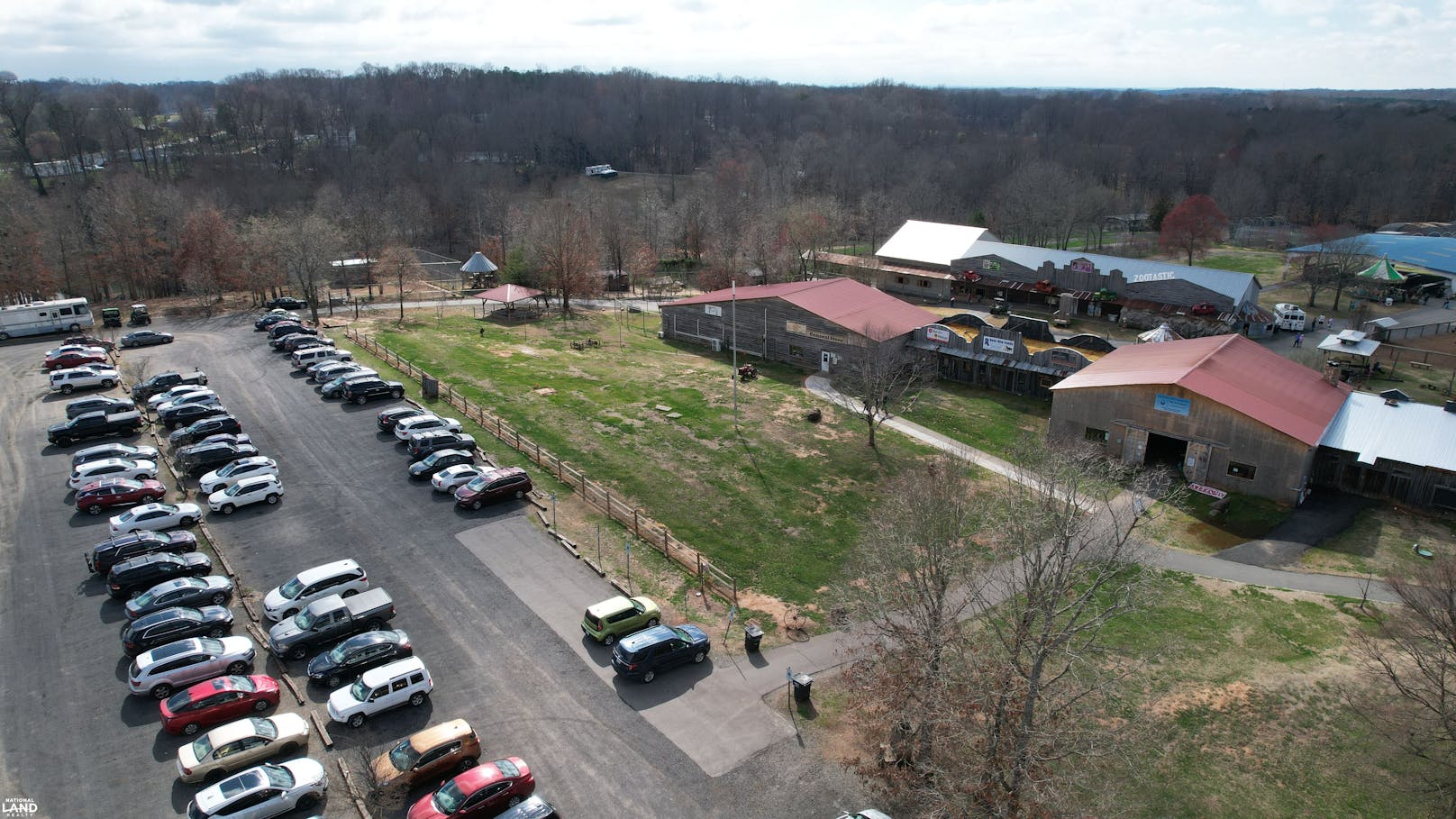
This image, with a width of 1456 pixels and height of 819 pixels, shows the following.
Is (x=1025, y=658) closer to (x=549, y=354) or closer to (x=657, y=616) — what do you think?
(x=657, y=616)

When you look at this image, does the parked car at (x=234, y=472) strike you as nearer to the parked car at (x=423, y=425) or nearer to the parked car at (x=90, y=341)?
the parked car at (x=423, y=425)

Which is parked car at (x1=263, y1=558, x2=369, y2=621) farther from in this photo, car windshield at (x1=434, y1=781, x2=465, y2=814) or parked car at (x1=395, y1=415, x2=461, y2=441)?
parked car at (x1=395, y1=415, x2=461, y2=441)

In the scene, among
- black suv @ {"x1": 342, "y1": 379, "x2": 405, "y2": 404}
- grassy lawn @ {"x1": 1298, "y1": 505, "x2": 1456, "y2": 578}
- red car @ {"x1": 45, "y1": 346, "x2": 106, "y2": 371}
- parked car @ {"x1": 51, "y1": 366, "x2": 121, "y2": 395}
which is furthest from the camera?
red car @ {"x1": 45, "y1": 346, "x2": 106, "y2": 371}

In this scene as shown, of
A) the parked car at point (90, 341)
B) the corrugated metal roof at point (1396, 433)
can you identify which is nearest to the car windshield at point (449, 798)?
the corrugated metal roof at point (1396, 433)

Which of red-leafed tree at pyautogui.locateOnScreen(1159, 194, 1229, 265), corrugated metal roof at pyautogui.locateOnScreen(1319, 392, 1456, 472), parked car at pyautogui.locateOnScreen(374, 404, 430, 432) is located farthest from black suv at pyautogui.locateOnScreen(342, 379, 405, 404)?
red-leafed tree at pyautogui.locateOnScreen(1159, 194, 1229, 265)

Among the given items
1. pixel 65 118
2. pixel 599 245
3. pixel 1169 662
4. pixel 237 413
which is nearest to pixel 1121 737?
pixel 1169 662

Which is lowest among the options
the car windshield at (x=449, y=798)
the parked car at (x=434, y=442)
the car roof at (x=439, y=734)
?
the car windshield at (x=449, y=798)

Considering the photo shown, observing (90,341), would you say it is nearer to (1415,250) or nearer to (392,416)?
(392,416)

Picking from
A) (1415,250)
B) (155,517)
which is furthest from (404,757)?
(1415,250)
